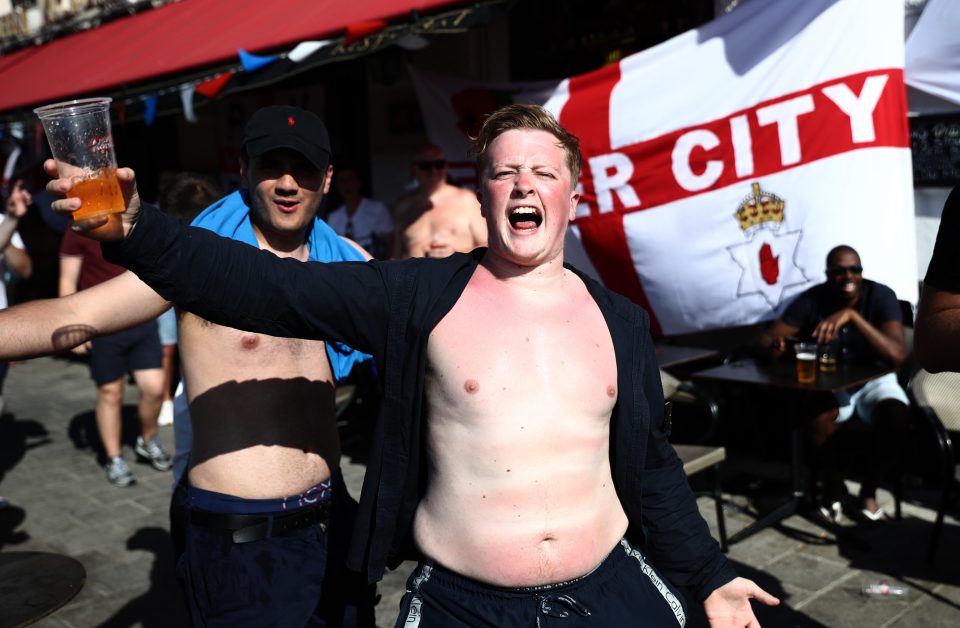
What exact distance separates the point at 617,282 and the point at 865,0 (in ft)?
7.27

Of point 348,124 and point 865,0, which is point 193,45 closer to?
point 348,124

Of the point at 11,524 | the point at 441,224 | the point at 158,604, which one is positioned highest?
the point at 441,224

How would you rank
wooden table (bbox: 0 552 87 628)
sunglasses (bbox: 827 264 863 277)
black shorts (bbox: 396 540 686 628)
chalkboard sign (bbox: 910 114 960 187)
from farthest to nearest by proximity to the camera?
chalkboard sign (bbox: 910 114 960 187) → sunglasses (bbox: 827 264 863 277) → wooden table (bbox: 0 552 87 628) → black shorts (bbox: 396 540 686 628)

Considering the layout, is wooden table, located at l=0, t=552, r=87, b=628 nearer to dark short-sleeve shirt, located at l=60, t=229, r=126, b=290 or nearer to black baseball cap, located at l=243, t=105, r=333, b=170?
black baseball cap, located at l=243, t=105, r=333, b=170

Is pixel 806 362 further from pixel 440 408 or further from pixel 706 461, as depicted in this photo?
pixel 440 408

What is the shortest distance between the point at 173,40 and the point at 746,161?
7373 millimetres

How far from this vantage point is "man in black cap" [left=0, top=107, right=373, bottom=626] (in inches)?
109

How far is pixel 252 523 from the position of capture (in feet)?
9.11

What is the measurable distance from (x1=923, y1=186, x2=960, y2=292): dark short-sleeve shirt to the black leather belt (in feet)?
6.05

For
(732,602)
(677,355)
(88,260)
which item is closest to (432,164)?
(677,355)

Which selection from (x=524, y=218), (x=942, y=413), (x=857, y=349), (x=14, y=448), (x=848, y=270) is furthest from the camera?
(x=14, y=448)

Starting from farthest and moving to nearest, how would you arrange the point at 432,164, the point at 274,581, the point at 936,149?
the point at 432,164 < the point at 936,149 < the point at 274,581

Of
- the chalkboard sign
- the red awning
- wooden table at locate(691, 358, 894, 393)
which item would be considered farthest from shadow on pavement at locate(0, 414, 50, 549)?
the chalkboard sign

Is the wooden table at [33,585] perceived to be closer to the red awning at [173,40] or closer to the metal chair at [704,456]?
the metal chair at [704,456]
